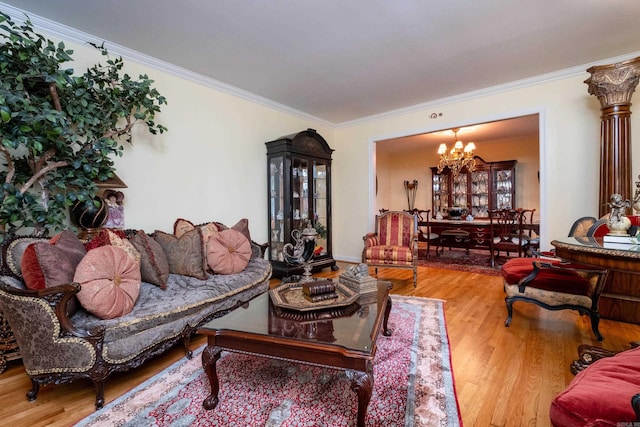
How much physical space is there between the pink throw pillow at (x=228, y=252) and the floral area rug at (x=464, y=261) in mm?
3408

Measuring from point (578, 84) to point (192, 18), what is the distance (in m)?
4.23

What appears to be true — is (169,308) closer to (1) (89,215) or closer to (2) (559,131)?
(1) (89,215)

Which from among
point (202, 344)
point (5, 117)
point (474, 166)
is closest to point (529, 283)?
point (202, 344)

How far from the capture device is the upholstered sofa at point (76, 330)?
1.51 meters

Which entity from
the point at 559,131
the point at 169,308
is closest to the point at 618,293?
the point at 559,131

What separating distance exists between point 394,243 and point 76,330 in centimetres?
367

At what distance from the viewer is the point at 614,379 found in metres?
1.01

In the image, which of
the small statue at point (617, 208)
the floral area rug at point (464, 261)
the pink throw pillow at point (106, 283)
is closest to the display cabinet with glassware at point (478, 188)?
the floral area rug at point (464, 261)

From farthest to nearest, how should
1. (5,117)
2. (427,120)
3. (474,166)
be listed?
(474,166), (427,120), (5,117)

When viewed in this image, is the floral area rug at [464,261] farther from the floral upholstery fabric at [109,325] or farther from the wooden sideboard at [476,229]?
the floral upholstery fabric at [109,325]

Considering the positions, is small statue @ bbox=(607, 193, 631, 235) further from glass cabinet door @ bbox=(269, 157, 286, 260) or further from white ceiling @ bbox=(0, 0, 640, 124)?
glass cabinet door @ bbox=(269, 157, 286, 260)

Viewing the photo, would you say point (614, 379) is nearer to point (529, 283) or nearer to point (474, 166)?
point (529, 283)

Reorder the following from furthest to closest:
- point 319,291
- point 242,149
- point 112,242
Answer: point 242,149 < point 112,242 < point 319,291

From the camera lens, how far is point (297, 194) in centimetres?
425
